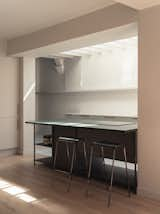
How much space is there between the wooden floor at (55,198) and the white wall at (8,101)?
66.8 inches

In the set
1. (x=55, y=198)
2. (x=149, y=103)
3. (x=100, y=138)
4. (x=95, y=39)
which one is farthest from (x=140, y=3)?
(x=55, y=198)

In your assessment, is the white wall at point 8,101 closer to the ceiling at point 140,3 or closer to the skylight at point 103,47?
the skylight at point 103,47

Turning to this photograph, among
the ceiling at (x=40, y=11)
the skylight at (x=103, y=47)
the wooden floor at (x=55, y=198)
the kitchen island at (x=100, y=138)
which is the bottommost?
the wooden floor at (x=55, y=198)

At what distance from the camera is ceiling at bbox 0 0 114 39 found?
3857mm

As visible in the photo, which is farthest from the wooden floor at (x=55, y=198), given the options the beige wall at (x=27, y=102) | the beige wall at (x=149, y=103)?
the beige wall at (x=27, y=102)

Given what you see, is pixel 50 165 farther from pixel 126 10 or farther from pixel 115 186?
pixel 126 10

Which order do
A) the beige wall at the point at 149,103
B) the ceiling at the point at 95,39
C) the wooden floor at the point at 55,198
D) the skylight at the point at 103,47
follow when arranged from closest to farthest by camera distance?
the wooden floor at the point at 55,198
the beige wall at the point at 149,103
the ceiling at the point at 95,39
the skylight at the point at 103,47

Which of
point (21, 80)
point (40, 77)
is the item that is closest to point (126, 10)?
point (21, 80)

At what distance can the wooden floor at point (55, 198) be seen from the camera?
312cm

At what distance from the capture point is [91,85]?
271 inches

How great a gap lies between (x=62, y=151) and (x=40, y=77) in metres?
3.79

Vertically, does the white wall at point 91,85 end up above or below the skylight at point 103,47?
below

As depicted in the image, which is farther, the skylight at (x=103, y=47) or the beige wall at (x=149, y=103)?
the skylight at (x=103, y=47)

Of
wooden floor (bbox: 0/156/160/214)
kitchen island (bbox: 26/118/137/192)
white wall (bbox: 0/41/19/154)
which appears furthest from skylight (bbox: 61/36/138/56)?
wooden floor (bbox: 0/156/160/214)
